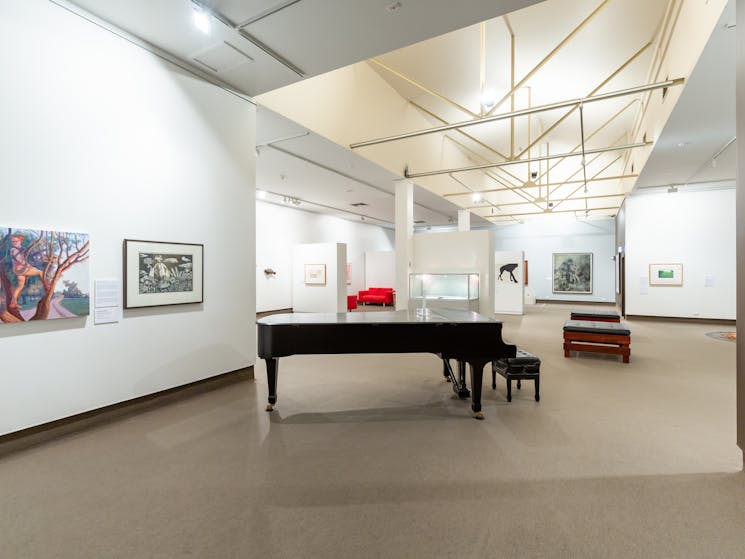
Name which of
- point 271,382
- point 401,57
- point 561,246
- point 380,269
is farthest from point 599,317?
point 561,246

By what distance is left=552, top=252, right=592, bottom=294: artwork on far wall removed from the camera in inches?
768

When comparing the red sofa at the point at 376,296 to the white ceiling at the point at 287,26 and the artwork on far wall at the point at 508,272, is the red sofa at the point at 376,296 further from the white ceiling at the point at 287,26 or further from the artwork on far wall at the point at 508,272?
the white ceiling at the point at 287,26

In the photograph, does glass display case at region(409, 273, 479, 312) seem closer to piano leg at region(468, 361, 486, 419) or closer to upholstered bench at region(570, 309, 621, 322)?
upholstered bench at region(570, 309, 621, 322)

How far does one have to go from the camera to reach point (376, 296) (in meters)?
17.7

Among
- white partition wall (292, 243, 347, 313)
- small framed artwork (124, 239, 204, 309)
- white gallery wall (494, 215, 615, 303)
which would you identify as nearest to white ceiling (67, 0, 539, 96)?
small framed artwork (124, 239, 204, 309)

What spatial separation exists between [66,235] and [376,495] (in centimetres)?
390

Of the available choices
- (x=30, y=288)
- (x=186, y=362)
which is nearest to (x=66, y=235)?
(x=30, y=288)

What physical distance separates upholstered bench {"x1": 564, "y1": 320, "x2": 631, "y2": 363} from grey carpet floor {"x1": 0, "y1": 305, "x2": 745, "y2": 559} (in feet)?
5.68

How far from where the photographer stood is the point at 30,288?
11.6 feet

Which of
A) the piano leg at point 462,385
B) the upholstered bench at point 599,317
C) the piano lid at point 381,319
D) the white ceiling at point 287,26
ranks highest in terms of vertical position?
the white ceiling at point 287,26

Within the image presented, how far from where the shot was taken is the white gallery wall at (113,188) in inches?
137

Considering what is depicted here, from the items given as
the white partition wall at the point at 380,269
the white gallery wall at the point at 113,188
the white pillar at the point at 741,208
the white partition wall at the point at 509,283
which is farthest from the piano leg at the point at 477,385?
the white partition wall at the point at 380,269

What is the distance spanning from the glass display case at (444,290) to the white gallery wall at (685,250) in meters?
6.23

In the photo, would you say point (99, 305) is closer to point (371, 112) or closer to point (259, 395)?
point (259, 395)
